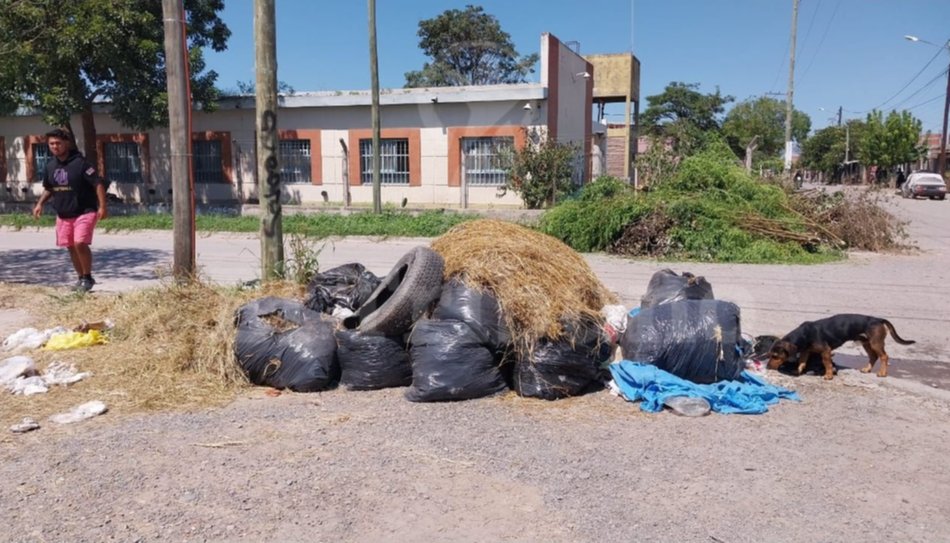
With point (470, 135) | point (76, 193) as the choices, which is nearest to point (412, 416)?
point (76, 193)

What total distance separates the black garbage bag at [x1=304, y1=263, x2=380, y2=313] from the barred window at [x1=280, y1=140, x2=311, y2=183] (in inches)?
776

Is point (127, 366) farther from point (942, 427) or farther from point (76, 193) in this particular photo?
point (942, 427)

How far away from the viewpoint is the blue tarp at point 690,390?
5148 mm

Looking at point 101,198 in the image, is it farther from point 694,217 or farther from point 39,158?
point 39,158

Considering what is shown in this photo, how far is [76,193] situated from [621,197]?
383 inches

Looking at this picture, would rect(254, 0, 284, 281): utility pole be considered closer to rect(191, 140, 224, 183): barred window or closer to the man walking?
the man walking

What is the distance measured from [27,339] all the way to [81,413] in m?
2.20

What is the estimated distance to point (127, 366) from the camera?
19.0 feet

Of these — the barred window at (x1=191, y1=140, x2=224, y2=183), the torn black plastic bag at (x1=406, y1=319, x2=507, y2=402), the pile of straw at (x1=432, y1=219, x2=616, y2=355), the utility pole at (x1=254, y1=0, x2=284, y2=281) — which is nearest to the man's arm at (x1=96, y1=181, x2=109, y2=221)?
the utility pole at (x1=254, y1=0, x2=284, y2=281)

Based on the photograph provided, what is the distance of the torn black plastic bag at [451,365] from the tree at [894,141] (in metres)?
62.7

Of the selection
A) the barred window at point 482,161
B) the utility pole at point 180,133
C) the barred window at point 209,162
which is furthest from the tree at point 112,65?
the utility pole at point 180,133

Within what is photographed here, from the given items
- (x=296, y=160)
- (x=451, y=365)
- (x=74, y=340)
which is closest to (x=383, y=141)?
(x=296, y=160)

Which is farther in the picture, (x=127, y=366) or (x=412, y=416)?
(x=127, y=366)

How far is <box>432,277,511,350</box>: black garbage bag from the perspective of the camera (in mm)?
5312
